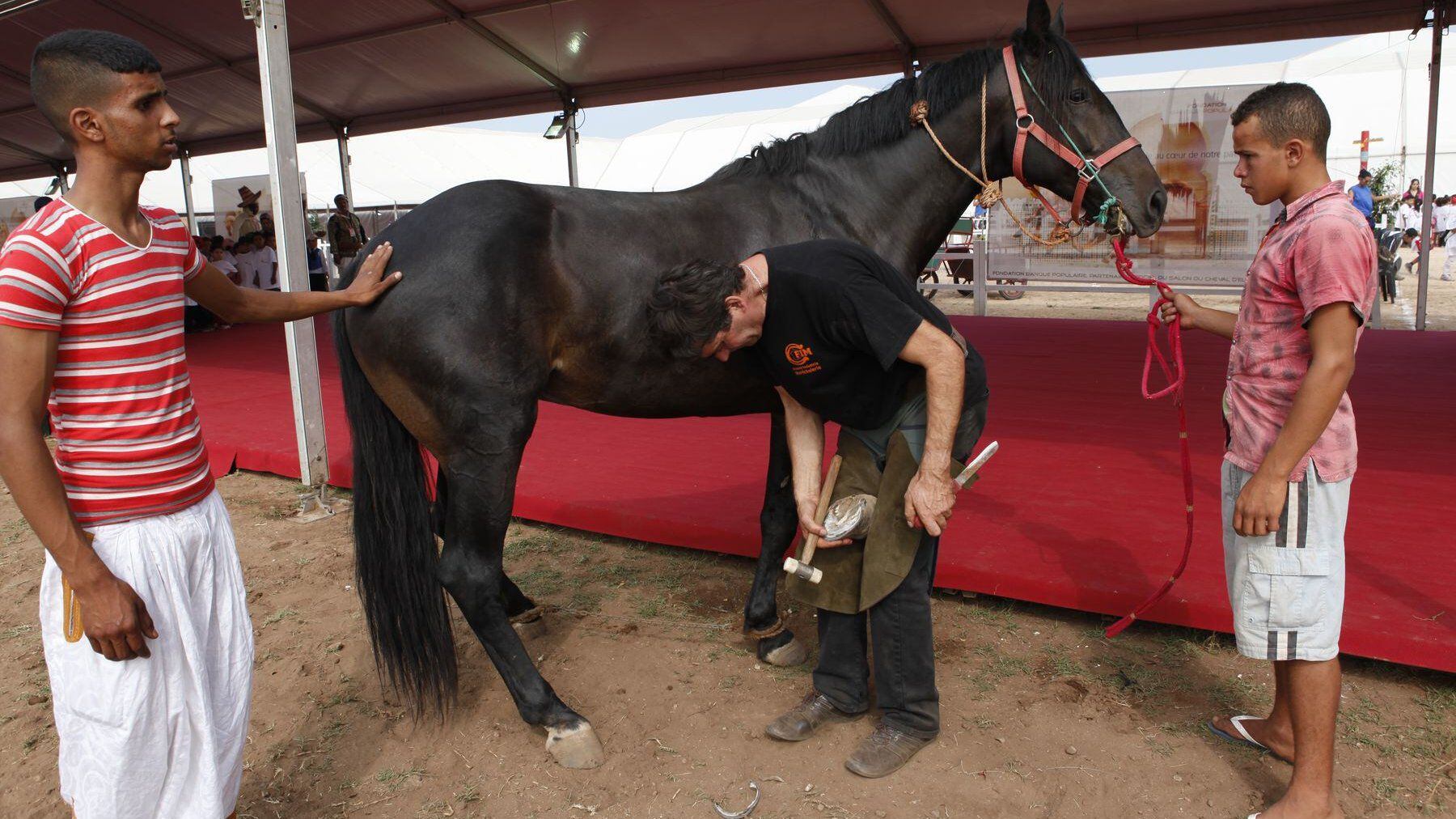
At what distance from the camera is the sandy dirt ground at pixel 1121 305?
426 inches

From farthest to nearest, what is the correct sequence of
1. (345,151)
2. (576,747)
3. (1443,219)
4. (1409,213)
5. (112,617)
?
1. (1409,213)
2. (1443,219)
3. (345,151)
4. (576,747)
5. (112,617)

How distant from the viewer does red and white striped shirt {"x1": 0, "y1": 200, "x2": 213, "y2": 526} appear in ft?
4.59

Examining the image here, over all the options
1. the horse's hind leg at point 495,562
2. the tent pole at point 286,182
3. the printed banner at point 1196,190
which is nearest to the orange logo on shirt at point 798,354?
the horse's hind leg at point 495,562

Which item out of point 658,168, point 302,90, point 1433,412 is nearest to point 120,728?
point 1433,412

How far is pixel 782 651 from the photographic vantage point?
2.93 meters

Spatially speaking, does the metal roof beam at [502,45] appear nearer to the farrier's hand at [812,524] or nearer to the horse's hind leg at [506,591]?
the horse's hind leg at [506,591]

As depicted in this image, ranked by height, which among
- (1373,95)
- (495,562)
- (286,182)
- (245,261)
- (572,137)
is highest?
(1373,95)

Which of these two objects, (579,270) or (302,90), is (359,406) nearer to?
(579,270)

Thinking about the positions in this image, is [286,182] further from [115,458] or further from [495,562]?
[115,458]

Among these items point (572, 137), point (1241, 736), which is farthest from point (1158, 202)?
point (572, 137)

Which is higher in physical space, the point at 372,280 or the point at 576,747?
the point at 372,280

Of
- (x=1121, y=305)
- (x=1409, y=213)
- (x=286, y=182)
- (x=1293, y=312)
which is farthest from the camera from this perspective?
(x=1409, y=213)

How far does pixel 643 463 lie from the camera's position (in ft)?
15.5

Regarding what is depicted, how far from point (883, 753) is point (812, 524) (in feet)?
2.01
